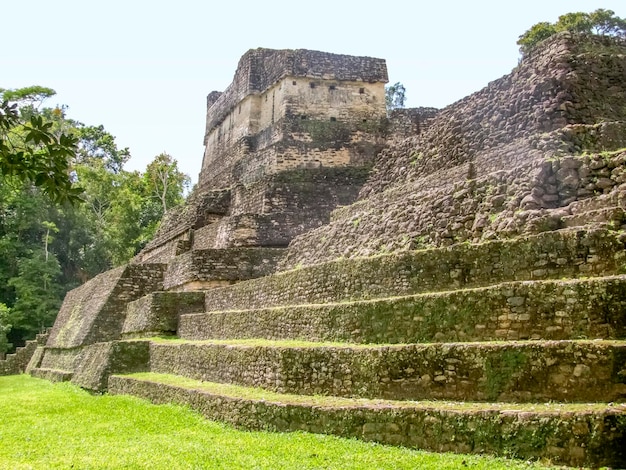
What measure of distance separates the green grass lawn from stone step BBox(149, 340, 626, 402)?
76 cm

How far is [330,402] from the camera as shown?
23.9 ft

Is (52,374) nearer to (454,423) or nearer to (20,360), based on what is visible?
(20,360)

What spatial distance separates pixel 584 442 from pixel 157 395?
7.74 meters

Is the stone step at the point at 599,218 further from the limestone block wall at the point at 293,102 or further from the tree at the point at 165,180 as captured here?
the tree at the point at 165,180

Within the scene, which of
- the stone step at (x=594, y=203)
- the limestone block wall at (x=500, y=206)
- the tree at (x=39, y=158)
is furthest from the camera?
the limestone block wall at (x=500, y=206)

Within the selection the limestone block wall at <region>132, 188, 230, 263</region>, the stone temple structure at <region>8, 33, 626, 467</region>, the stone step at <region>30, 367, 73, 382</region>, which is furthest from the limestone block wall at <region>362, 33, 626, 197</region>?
the stone step at <region>30, 367, 73, 382</region>

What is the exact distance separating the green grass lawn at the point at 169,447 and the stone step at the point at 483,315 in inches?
56.5

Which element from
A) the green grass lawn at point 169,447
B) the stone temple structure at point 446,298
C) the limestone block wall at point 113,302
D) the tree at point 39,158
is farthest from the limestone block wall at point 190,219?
the tree at point 39,158

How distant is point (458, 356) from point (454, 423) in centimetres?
78

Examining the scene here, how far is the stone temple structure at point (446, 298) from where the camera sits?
5703 mm

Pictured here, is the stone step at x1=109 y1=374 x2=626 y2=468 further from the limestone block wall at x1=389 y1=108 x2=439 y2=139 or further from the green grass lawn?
the limestone block wall at x1=389 y1=108 x2=439 y2=139

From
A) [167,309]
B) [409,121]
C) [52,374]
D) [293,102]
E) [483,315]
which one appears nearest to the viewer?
[483,315]

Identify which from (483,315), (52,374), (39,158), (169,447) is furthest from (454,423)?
(52,374)

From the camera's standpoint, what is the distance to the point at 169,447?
7.09m
